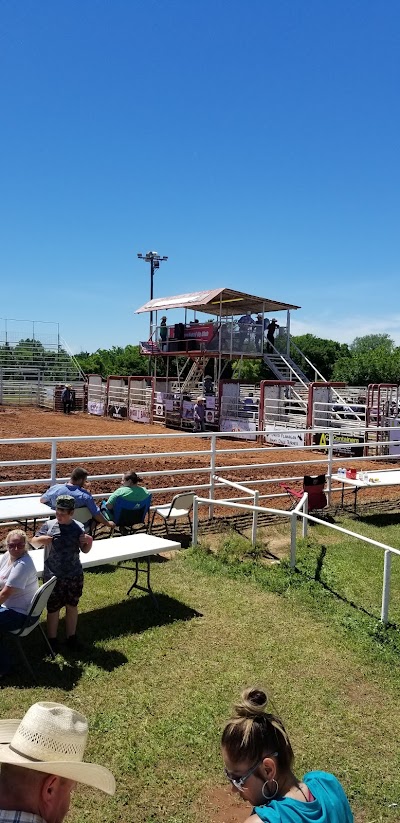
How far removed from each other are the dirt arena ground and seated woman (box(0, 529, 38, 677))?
122 inches

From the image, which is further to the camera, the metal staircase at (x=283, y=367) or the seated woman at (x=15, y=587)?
the metal staircase at (x=283, y=367)

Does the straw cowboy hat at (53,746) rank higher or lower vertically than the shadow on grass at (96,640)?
higher

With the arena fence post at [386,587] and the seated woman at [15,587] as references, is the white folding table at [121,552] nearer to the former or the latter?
the seated woman at [15,587]

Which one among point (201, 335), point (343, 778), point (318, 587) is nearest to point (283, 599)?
point (318, 587)

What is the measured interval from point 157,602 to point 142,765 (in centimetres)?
228

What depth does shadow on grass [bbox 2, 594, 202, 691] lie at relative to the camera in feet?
14.6

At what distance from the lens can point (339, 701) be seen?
169 inches

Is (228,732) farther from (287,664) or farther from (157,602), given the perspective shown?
(157,602)

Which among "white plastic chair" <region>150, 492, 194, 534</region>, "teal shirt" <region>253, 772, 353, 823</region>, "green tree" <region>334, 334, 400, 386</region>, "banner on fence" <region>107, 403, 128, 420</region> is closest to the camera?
"teal shirt" <region>253, 772, 353, 823</region>

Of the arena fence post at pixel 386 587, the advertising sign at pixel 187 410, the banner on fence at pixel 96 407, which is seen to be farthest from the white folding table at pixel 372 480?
the banner on fence at pixel 96 407

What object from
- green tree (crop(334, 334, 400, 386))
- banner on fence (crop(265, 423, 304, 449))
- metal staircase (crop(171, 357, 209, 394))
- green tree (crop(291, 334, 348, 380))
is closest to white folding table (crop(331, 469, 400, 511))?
banner on fence (crop(265, 423, 304, 449))

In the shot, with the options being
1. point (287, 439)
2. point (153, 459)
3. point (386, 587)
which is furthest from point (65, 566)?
point (287, 439)

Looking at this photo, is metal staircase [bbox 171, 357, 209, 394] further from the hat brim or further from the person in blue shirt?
→ the hat brim

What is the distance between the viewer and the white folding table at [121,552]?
5.50 meters
